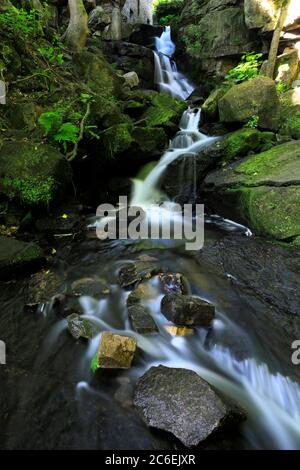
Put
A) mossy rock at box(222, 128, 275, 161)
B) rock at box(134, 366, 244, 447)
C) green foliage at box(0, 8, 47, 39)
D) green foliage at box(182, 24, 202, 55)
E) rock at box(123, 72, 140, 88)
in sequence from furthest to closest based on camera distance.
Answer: green foliage at box(182, 24, 202, 55) < rock at box(123, 72, 140, 88) < mossy rock at box(222, 128, 275, 161) < green foliage at box(0, 8, 47, 39) < rock at box(134, 366, 244, 447)

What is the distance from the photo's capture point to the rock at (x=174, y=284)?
13.9 feet

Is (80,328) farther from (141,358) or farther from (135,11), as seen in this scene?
(135,11)

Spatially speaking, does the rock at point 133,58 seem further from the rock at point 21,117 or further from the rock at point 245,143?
the rock at point 21,117

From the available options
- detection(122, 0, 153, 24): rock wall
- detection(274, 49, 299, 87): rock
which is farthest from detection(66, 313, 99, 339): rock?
detection(122, 0, 153, 24): rock wall

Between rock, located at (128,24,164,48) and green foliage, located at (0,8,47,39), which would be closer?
green foliage, located at (0,8,47,39)

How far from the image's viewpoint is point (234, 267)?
4.96m

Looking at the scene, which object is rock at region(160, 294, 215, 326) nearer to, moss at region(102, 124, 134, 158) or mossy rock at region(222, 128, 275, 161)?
moss at region(102, 124, 134, 158)

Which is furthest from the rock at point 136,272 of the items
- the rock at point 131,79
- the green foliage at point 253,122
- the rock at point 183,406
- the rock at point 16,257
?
the rock at point 131,79

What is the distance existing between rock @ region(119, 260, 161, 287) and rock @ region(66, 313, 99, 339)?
3.27 ft

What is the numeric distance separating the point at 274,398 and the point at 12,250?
3.77 meters

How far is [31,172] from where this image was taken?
231 inches

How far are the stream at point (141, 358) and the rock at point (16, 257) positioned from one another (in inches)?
8.3

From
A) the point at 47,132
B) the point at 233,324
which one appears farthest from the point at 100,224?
the point at 233,324

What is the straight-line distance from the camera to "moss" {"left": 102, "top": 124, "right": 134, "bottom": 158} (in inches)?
301
